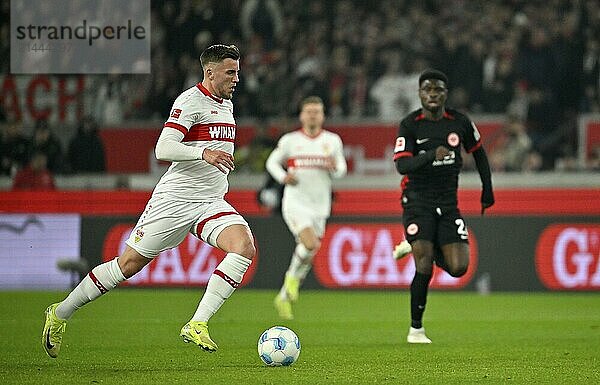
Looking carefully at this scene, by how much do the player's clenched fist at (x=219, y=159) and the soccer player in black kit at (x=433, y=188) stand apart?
218cm

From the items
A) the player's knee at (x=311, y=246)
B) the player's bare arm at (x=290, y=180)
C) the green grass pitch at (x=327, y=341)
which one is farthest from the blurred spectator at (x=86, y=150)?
the player's knee at (x=311, y=246)

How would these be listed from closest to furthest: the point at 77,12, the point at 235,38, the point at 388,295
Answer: the point at 77,12 → the point at 388,295 → the point at 235,38

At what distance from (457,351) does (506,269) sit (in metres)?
7.36

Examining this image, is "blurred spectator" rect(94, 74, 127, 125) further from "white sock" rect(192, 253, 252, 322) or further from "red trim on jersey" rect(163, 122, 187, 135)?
"white sock" rect(192, 253, 252, 322)

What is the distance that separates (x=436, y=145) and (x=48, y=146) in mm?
8967

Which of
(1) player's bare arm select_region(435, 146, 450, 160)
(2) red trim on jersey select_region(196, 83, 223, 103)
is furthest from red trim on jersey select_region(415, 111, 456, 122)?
(2) red trim on jersey select_region(196, 83, 223, 103)

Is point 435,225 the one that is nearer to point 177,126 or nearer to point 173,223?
point 173,223

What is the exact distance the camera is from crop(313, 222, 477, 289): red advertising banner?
16031mm

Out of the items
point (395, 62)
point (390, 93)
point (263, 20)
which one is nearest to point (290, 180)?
point (390, 93)

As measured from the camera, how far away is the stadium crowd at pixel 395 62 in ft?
59.6

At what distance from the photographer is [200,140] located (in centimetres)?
802

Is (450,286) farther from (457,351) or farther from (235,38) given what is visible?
(457,351)

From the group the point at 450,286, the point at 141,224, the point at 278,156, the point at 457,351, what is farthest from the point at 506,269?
the point at 141,224

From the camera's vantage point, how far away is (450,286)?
1611 centimetres
